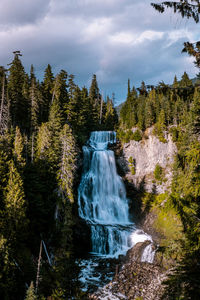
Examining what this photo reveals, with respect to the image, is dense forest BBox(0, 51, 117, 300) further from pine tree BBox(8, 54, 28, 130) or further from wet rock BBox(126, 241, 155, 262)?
wet rock BBox(126, 241, 155, 262)

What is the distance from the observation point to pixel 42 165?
90.8 ft

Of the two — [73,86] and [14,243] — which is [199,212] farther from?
[73,86]

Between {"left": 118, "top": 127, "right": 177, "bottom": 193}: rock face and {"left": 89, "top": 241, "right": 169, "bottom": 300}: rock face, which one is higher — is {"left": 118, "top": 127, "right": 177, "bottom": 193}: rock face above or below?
above

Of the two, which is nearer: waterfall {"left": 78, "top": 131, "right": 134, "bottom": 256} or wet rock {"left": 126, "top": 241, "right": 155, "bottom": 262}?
Answer: wet rock {"left": 126, "top": 241, "right": 155, "bottom": 262}

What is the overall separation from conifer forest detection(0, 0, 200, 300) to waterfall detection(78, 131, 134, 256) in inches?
7.4

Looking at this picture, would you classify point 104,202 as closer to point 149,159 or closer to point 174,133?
point 149,159

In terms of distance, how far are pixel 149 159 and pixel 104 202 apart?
13620 millimetres

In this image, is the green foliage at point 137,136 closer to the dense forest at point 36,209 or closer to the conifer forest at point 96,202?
the conifer forest at point 96,202

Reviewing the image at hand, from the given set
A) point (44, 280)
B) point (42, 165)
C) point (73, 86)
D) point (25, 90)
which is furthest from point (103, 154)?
point (44, 280)

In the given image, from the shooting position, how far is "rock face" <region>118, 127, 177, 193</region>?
136 ft

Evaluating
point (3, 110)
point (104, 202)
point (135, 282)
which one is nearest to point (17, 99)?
point (3, 110)

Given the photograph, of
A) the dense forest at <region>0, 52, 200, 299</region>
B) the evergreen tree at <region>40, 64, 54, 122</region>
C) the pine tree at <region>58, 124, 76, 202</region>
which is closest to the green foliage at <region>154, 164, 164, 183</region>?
the dense forest at <region>0, 52, 200, 299</region>

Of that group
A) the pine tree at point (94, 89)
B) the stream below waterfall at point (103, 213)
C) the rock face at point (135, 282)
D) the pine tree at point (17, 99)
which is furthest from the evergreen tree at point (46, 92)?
the rock face at point (135, 282)

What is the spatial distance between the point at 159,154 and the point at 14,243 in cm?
3302
